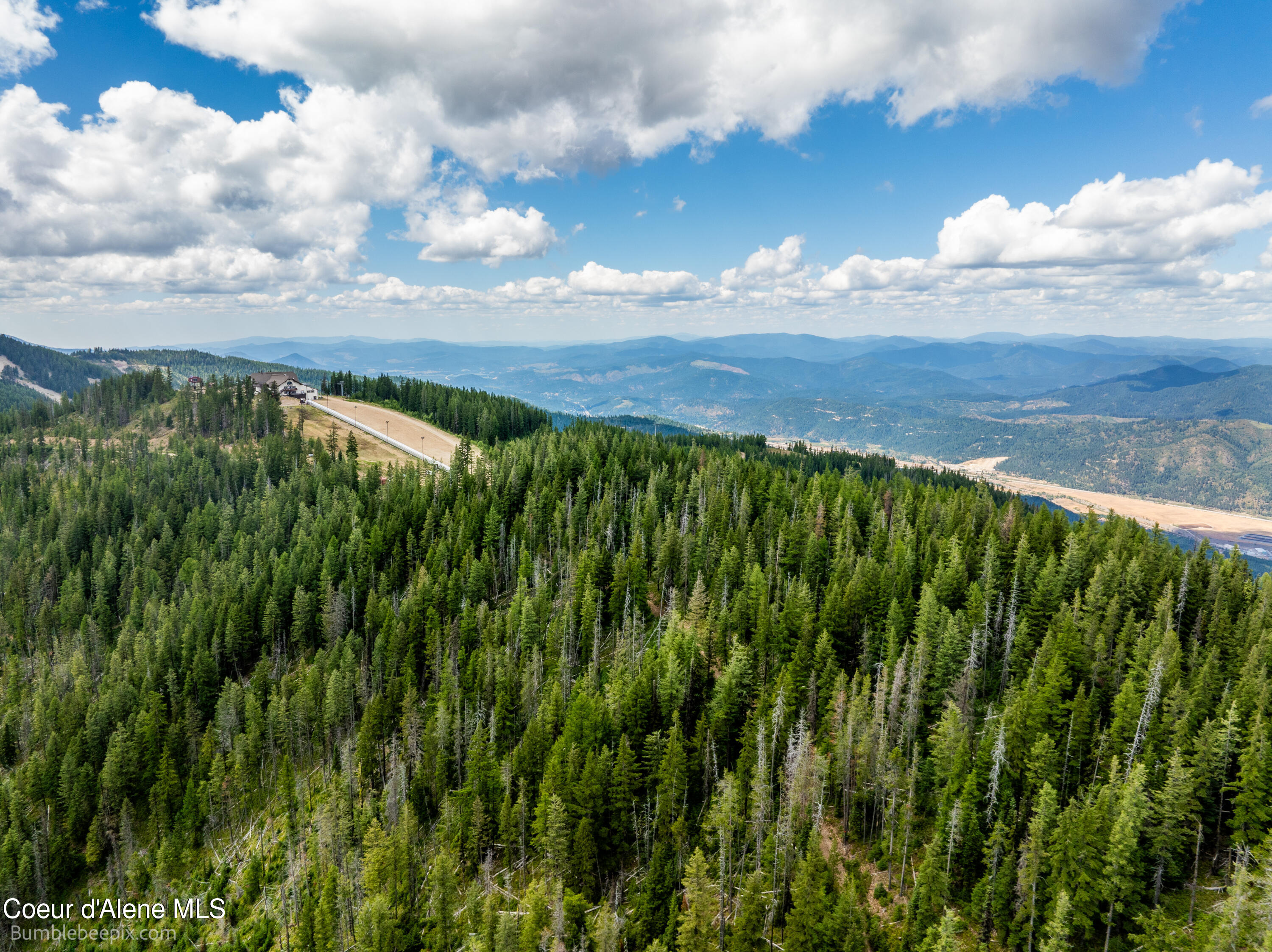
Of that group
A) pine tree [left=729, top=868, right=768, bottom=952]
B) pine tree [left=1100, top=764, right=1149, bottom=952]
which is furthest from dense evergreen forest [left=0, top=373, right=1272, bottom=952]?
pine tree [left=729, top=868, right=768, bottom=952]

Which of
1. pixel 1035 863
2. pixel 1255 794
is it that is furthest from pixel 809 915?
pixel 1255 794

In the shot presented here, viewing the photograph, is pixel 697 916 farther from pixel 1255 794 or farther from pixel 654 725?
pixel 1255 794

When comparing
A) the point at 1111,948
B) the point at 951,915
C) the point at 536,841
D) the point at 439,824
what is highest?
the point at 951,915

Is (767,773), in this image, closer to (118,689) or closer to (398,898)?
(398,898)

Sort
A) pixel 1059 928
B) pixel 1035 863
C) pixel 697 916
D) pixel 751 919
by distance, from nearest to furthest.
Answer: pixel 1059 928, pixel 1035 863, pixel 751 919, pixel 697 916

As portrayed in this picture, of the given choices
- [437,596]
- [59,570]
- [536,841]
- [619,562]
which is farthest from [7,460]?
[536,841]

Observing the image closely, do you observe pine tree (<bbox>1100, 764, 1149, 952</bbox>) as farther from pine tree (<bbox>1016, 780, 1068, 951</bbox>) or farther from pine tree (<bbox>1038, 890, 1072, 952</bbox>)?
pine tree (<bbox>1016, 780, 1068, 951</bbox>)

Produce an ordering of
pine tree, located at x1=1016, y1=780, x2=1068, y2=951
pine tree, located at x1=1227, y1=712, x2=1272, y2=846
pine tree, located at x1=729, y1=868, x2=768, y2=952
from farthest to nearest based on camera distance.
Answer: pine tree, located at x1=729, y1=868, x2=768, y2=952, pine tree, located at x1=1227, y1=712, x2=1272, y2=846, pine tree, located at x1=1016, y1=780, x2=1068, y2=951

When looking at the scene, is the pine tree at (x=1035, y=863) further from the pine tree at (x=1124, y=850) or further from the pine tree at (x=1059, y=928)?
the pine tree at (x=1124, y=850)
